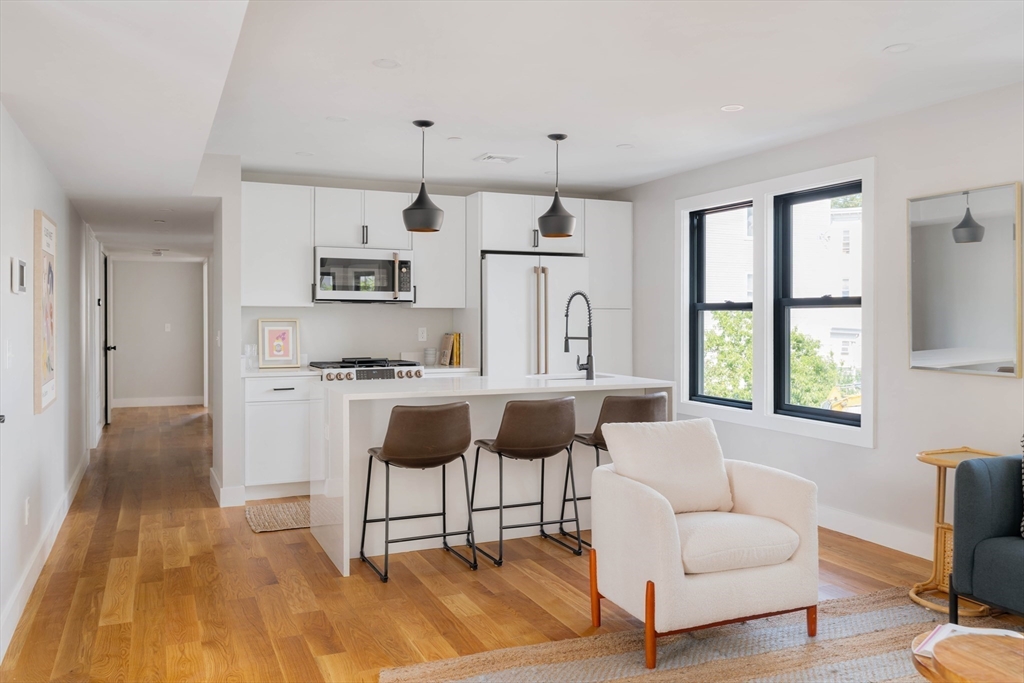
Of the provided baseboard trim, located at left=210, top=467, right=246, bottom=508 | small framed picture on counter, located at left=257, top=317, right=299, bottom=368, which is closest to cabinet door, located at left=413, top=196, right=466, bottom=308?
small framed picture on counter, located at left=257, top=317, right=299, bottom=368

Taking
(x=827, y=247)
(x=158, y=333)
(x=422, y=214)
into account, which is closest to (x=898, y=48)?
(x=827, y=247)

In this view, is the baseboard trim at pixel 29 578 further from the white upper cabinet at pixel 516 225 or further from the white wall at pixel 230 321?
the white upper cabinet at pixel 516 225

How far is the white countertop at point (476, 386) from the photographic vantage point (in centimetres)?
408

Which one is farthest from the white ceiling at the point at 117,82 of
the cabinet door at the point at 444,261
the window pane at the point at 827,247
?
the window pane at the point at 827,247

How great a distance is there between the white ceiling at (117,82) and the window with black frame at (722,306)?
12.2ft

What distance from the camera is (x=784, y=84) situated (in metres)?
3.87

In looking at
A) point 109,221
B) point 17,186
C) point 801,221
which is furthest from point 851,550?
point 109,221

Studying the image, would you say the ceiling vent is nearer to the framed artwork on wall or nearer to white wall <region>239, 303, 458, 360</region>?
white wall <region>239, 303, 458, 360</region>

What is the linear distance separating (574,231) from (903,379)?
2.89m

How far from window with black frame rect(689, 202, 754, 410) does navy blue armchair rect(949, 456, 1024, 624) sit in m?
2.37

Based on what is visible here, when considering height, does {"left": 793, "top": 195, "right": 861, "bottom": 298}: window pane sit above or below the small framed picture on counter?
above

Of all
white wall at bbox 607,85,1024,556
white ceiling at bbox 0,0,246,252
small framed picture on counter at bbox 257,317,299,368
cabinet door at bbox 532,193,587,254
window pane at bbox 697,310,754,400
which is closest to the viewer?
white ceiling at bbox 0,0,246,252

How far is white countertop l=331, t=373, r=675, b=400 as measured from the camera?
4082mm

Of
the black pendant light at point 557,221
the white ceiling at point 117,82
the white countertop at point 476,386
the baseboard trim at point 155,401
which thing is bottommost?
the baseboard trim at point 155,401
